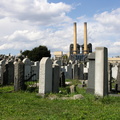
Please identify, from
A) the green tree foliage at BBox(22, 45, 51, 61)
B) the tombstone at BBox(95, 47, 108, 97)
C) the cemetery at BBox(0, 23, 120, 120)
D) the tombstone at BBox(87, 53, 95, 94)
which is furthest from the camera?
the green tree foliage at BBox(22, 45, 51, 61)

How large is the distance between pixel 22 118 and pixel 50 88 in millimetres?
4431

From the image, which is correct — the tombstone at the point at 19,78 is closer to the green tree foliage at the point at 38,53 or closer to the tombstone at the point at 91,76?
the tombstone at the point at 91,76

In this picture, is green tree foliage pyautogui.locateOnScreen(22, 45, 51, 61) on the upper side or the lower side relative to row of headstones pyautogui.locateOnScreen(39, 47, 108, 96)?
upper

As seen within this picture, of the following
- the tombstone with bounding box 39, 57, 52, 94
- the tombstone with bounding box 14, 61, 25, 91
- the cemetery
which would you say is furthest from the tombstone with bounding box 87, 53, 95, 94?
the tombstone with bounding box 14, 61, 25, 91

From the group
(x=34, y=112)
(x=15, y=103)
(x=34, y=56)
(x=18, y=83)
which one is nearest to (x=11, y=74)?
(x=18, y=83)

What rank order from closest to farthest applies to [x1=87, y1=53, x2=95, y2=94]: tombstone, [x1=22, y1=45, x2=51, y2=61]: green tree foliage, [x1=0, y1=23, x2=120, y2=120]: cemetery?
[x1=0, y1=23, x2=120, y2=120]: cemetery
[x1=87, y1=53, x2=95, y2=94]: tombstone
[x1=22, y1=45, x2=51, y2=61]: green tree foliage

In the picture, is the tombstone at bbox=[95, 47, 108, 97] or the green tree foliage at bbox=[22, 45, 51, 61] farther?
the green tree foliage at bbox=[22, 45, 51, 61]

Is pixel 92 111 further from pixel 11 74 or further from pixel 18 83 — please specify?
pixel 11 74

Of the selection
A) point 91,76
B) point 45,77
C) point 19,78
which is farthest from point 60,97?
point 19,78

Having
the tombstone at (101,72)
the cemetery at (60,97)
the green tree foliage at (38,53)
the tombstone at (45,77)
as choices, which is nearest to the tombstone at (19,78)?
the cemetery at (60,97)

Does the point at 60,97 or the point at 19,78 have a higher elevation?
the point at 19,78

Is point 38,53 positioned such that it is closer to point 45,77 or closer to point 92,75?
point 92,75

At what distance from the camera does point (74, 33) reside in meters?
85.4

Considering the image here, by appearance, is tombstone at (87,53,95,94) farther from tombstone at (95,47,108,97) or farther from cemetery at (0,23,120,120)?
tombstone at (95,47,108,97)
